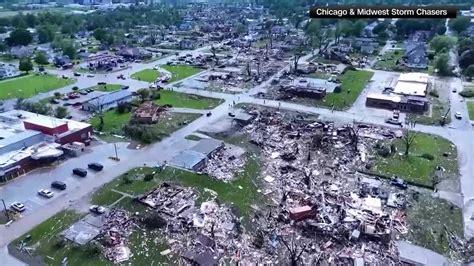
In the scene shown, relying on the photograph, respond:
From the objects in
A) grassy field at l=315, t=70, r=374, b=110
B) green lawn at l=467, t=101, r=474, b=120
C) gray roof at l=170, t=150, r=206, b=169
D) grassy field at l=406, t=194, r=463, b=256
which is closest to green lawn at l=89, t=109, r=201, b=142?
gray roof at l=170, t=150, r=206, b=169

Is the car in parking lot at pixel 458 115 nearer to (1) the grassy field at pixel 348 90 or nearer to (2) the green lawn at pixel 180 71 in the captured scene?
(1) the grassy field at pixel 348 90

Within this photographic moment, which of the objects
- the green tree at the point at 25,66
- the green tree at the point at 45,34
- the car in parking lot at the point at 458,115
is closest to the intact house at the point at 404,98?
the car in parking lot at the point at 458,115

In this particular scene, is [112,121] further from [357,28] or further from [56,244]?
[357,28]

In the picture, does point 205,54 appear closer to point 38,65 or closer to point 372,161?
point 38,65

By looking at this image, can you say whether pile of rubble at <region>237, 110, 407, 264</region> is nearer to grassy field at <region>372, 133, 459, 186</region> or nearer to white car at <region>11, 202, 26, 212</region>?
grassy field at <region>372, 133, 459, 186</region>

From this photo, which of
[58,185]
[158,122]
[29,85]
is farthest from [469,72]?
[29,85]

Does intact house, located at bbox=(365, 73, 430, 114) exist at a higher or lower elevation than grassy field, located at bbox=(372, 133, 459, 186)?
higher
